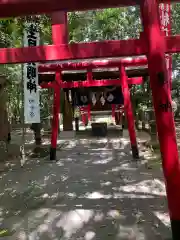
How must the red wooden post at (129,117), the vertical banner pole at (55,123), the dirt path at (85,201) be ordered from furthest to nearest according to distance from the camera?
the vertical banner pole at (55,123) < the red wooden post at (129,117) < the dirt path at (85,201)

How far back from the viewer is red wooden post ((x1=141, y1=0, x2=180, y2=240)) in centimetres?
346

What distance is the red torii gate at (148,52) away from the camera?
347cm

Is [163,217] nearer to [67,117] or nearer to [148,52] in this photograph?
[148,52]

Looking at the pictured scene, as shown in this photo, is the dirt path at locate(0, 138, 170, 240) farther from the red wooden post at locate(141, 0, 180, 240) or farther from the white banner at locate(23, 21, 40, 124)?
the white banner at locate(23, 21, 40, 124)

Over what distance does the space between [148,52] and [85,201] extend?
282 cm

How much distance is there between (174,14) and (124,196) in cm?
1304

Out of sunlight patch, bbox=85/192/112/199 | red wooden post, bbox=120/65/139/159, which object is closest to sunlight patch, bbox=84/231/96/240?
sunlight patch, bbox=85/192/112/199

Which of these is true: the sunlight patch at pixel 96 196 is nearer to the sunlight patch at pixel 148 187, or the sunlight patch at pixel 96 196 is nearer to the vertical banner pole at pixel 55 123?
the sunlight patch at pixel 148 187

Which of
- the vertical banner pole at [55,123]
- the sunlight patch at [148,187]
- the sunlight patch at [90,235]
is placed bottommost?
the sunlight patch at [90,235]

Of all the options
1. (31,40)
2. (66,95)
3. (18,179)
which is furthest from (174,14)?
(18,179)

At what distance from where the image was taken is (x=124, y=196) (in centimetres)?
552

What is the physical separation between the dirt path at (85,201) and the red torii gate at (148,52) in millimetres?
927

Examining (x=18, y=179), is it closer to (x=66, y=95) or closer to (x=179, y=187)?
(x=179, y=187)

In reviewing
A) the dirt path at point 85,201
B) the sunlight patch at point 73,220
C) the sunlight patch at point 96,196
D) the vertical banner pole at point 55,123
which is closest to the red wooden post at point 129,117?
the dirt path at point 85,201
